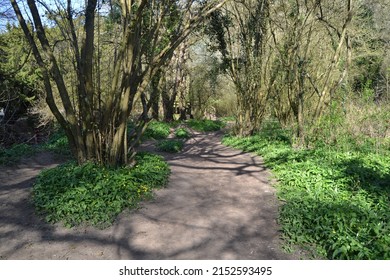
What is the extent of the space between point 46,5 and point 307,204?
609 cm

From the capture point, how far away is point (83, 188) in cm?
494

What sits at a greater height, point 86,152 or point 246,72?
point 246,72

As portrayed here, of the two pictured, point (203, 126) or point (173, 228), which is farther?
point (203, 126)

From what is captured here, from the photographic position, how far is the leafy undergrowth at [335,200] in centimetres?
350

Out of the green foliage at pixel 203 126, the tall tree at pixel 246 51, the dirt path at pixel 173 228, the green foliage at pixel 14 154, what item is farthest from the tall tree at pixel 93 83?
the green foliage at pixel 203 126

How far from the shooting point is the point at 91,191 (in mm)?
4895

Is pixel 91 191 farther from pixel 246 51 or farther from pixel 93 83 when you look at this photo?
pixel 246 51

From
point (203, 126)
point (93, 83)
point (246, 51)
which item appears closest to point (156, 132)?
point (203, 126)

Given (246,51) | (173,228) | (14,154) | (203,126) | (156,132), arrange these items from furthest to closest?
(203,126)
(156,132)
(246,51)
(14,154)
(173,228)

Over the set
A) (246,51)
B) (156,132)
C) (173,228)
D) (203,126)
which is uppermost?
(246,51)

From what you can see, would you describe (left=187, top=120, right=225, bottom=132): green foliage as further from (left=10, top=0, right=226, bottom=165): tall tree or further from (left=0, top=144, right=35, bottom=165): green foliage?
(left=10, top=0, right=226, bottom=165): tall tree

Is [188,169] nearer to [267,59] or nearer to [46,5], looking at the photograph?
[46,5]

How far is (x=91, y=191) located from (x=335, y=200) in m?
3.73
